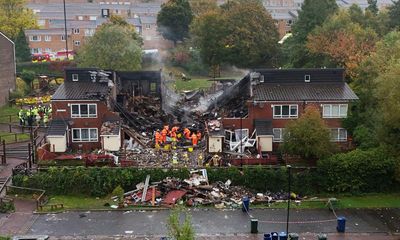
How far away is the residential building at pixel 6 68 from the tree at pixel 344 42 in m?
31.8

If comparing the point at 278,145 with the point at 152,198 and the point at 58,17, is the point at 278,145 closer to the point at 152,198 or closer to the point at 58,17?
the point at 152,198

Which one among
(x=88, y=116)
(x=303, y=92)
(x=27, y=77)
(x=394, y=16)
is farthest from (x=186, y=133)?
(x=394, y=16)

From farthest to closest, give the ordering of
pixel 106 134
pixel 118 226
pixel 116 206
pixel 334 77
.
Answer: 1. pixel 334 77
2. pixel 106 134
3. pixel 116 206
4. pixel 118 226

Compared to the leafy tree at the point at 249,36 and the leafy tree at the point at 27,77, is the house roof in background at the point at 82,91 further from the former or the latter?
the leafy tree at the point at 249,36

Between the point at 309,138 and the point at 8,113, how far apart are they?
33621 mm

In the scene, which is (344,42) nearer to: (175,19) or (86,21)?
(175,19)

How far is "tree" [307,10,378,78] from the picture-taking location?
59.8 metres

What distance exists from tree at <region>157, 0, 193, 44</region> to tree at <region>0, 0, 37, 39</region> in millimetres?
18833

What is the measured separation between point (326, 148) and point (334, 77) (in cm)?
1053

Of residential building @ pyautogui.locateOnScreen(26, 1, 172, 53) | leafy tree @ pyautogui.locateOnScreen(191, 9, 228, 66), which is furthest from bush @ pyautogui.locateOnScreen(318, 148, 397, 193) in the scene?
residential building @ pyautogui.locateOnScreen(26, 1, 172, 53)

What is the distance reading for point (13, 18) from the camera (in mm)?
89812

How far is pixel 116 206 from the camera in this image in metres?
39.3

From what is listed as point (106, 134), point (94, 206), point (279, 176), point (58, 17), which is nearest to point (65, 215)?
point (94, 206)

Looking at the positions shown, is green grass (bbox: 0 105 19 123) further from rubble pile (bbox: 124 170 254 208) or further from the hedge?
rubble pile (bbox: 124 170 254 208)
